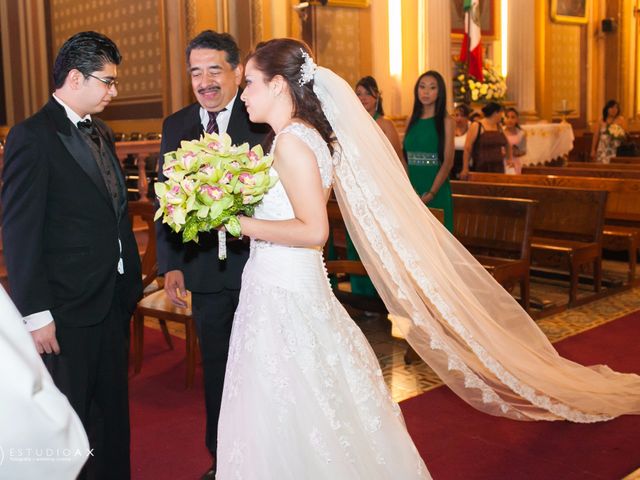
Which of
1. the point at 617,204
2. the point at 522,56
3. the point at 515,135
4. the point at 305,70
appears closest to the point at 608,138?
the point at 515,135

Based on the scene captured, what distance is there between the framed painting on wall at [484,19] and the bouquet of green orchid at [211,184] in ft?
42.5

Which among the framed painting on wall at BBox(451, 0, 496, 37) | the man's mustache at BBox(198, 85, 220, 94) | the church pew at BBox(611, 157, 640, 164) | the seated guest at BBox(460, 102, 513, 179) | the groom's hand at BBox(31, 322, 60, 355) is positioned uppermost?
the framed painting on wall at BBox(451, 0, 496, 37)

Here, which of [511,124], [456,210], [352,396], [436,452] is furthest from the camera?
[511,124]

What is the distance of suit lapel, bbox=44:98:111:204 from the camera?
2.86 m

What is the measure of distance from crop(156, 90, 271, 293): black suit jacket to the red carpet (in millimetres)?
914

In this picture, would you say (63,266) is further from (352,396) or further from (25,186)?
(352,396)

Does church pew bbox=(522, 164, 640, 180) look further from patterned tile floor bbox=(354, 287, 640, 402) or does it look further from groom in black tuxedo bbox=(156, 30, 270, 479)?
groom in black tuxedo bbox=(156, 30, 270, 479)

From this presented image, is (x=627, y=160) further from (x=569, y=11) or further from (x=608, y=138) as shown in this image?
(x=569, y=11)

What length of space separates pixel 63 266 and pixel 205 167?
0.66 metres

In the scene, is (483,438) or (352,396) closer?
(352,396)

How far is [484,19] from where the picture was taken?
15.4 m

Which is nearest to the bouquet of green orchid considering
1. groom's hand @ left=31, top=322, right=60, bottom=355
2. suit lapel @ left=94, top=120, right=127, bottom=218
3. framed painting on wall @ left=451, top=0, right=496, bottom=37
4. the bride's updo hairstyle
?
the bride's updo hairstyle

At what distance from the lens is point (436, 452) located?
3.83 metres

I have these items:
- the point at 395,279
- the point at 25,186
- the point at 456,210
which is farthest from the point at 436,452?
the point at 456,210
